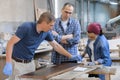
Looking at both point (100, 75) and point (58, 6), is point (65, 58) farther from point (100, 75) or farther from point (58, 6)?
point (58, 6)

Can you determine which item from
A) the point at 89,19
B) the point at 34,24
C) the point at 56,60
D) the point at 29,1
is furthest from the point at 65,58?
the point at 89,19

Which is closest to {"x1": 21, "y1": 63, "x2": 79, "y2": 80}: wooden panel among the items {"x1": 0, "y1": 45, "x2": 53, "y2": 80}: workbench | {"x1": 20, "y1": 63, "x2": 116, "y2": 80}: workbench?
{"x1": 20, "y1": 63, "x2": 116, "y2": 80}: workbench

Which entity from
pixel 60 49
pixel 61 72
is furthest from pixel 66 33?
pixel 61 72

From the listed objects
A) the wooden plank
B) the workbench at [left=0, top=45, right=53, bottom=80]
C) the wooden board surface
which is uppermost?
the wooden board surface

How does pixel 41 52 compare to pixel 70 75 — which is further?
pixel 41 52

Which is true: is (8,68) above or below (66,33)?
below

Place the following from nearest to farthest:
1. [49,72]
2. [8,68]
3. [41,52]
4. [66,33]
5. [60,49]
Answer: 1. [8,68]
2. [49,72]
3. [60,49]
4. [66,33]
5. [41,52]

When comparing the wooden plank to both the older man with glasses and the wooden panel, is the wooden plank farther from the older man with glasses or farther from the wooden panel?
the older man with glasses

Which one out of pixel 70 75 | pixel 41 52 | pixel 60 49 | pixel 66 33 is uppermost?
pixel 66 33

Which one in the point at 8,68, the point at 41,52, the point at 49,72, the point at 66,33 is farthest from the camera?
the point at 41,52

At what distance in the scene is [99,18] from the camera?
1073cm

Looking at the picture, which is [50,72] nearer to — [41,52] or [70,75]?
[70,75]

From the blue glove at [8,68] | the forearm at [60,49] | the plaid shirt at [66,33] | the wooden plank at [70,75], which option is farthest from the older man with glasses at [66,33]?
the blue glove at [8,68]

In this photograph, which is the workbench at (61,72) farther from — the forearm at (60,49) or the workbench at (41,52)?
the workbench at (41,52)
